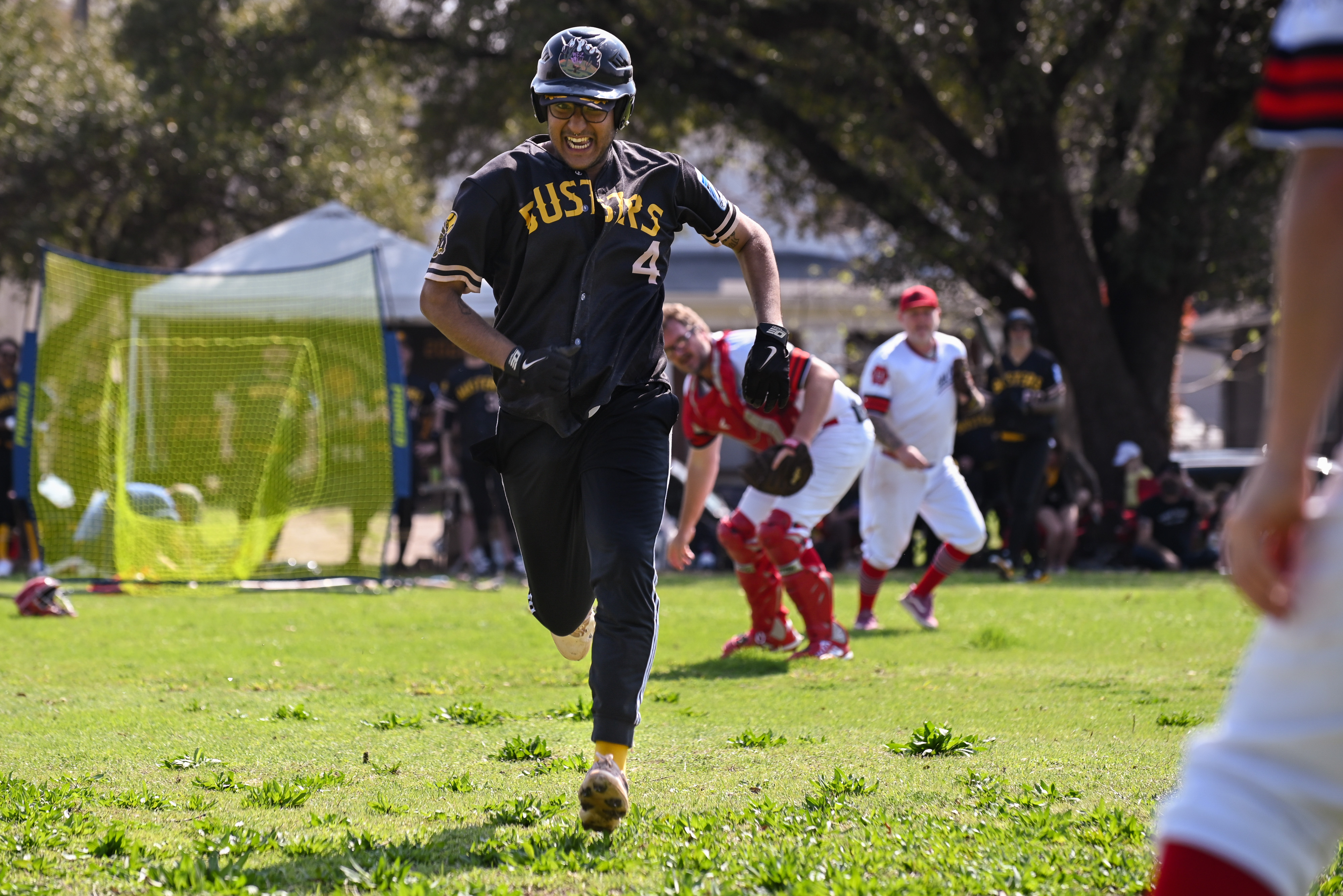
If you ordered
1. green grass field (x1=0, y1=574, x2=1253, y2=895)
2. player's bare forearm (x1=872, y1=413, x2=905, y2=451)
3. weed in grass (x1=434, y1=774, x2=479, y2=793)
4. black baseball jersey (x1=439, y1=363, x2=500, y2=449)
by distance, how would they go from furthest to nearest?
black baseball jersey (x1=439, y1=363, x2=500, y2=449) < player's bare forearm (x1=872, y1=413, x2=905, y2=451) < weed in grass (x1=434, y1=774, x2=479, y2=793) < green grass field (x1=0, y1=574, x2=1253, y2=895)

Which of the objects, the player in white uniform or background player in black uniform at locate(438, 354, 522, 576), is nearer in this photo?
the player in white uniform

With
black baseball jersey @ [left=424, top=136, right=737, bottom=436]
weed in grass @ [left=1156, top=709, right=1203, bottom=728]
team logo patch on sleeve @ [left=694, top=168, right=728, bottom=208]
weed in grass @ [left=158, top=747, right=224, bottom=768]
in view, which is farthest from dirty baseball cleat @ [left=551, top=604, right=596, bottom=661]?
weed in grass @ [left=1156, top=709, right=1203, bottom=728]

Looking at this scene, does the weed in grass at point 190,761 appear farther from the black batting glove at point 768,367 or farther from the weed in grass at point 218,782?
the black batting glove at point 768,367

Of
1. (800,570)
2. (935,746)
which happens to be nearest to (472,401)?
(800,570)

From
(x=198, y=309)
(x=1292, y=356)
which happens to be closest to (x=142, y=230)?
(x=198, y=309)

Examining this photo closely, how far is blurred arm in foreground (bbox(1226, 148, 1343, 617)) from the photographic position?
186 centimetres

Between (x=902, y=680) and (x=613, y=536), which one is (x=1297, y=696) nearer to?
(x=613, y=536)

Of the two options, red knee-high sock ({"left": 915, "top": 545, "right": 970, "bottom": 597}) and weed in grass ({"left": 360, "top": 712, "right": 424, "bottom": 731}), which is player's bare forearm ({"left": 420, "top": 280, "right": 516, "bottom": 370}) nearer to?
weed in grass ({"left": 360, "top": 712, "right": 424, "bottom": 731})

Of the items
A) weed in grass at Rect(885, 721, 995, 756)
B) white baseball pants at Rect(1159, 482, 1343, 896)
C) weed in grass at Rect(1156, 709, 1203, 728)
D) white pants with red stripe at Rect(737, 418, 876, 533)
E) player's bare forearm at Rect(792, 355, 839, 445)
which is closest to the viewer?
white baseball pants at Rect(1159, 482, 1343, 896)

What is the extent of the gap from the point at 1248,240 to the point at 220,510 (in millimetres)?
12811

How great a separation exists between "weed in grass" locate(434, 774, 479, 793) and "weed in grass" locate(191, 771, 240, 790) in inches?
25.4

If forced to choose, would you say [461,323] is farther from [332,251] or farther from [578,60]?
[332,251]

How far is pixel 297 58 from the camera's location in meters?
18.9

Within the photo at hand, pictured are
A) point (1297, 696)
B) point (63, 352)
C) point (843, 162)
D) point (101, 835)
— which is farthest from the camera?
point (843, 162)
